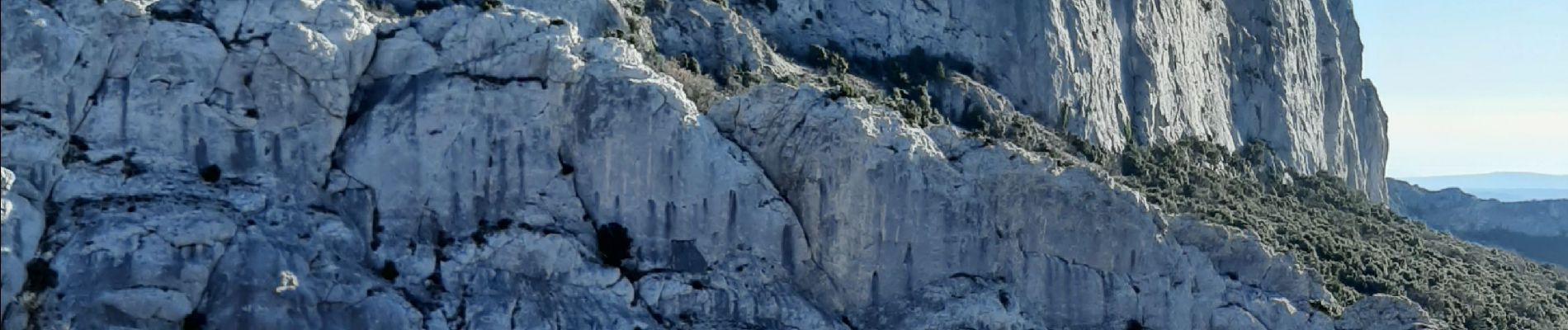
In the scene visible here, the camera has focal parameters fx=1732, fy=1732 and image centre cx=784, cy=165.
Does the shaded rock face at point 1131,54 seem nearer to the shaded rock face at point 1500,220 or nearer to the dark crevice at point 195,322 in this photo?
the dark crevice at point 195,322

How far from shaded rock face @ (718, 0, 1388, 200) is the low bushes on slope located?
102 inches

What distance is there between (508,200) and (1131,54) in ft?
119

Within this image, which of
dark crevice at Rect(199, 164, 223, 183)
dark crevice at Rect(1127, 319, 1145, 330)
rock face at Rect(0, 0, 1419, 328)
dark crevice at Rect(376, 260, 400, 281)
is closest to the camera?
rock face at Rect(0, 0, 1419, 328)

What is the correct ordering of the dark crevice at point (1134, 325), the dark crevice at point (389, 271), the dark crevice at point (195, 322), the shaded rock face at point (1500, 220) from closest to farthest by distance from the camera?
the dark crevice at point (195, 322), the dark crevice at point (389, 271), the dark crevice at point (1134, 325), the shaded rock face at point (1500, 220)

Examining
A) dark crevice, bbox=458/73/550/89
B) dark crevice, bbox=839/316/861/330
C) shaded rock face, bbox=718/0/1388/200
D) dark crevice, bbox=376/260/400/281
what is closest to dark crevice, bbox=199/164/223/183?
dark crevice, bbox=376/260/400/281

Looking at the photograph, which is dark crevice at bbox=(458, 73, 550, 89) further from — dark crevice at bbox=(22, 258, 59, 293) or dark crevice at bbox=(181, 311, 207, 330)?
dark crevice at bbox=(22, 258, 59, 293)

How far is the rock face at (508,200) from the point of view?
50875 millimetres

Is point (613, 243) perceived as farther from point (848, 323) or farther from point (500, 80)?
point (848, 323)

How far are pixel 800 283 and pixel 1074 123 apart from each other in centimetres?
2080

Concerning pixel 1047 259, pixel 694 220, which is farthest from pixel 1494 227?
pixel 694 220

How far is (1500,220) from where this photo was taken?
447ft

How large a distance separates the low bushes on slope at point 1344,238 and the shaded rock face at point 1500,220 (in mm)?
40771

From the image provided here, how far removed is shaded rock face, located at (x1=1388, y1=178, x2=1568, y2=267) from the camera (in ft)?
428

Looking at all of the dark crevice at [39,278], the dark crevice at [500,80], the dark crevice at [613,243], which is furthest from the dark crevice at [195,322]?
the dark crevice at [613,243]
